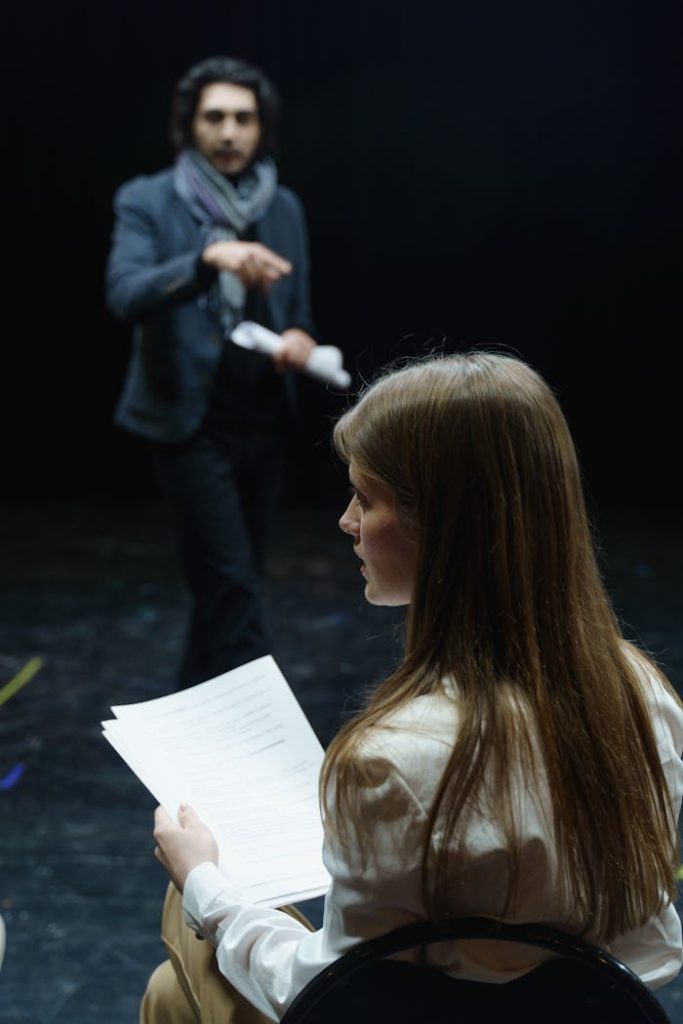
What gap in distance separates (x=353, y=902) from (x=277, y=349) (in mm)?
2399

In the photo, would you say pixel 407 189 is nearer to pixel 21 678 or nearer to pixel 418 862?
pixel 21 678

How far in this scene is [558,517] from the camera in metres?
1.23

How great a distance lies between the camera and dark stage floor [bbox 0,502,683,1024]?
260 cm

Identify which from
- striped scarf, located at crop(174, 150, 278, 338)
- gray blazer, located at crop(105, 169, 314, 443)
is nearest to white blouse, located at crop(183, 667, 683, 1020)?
gray blazer, located at crop(105, 169, 314, 443)

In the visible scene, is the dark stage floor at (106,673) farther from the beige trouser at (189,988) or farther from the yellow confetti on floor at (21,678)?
the beige trouser at (189,988)

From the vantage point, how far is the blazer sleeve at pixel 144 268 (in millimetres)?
3398

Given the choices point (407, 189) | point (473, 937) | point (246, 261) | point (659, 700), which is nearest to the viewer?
point (473, 937)

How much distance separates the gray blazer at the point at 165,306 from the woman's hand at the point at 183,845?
212 cm

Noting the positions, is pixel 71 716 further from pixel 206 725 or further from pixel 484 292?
pixel 484 292

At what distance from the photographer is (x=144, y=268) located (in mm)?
3516

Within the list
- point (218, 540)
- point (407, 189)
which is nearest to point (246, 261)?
point (218, 540)

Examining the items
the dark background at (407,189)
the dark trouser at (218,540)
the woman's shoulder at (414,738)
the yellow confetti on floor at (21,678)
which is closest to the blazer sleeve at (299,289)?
the dark trouser at (218,540)

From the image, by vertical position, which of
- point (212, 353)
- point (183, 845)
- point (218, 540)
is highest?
point (183, 845)

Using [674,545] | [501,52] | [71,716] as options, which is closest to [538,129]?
[501,52]
